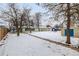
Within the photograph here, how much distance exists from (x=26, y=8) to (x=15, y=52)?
1.80 feet

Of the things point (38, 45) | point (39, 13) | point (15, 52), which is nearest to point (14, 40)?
point (15, 52)

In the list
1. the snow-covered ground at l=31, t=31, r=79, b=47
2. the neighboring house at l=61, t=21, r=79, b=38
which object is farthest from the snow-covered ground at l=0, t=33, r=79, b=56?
the neighboring house at l=61, t=21, r=79, b=38

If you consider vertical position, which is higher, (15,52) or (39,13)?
(39,13)

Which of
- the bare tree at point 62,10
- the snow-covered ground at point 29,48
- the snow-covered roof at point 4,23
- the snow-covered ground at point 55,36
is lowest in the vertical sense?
the snow-covered ground at point 29,48

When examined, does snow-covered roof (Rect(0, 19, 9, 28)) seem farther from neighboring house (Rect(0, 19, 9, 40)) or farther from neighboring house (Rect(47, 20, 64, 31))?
neighboring house (Rect(47, 20, 64, 31))

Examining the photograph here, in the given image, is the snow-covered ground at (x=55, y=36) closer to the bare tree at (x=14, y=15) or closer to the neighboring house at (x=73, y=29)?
the neighboring house at (x=73, y=29)

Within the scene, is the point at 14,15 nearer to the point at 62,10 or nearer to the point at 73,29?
the point at 62,10

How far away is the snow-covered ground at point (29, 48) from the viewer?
2.29m

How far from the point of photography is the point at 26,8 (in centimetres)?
233

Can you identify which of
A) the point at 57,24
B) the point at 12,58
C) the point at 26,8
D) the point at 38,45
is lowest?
the point at 12,58

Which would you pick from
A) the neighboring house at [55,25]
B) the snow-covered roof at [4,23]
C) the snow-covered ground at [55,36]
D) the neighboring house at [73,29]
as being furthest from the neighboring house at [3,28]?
the neighboring house at [73,29]

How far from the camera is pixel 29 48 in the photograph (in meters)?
2.30

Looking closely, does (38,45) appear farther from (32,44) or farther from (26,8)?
(26,8)

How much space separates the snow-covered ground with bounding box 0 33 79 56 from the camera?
7.50 ft
